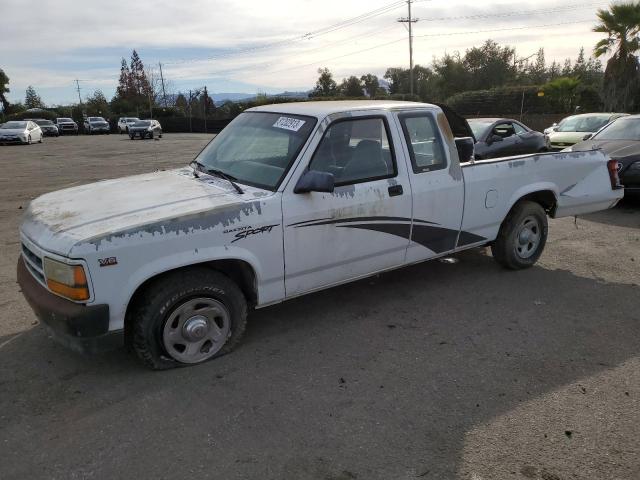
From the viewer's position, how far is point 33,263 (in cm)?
Answer: 366

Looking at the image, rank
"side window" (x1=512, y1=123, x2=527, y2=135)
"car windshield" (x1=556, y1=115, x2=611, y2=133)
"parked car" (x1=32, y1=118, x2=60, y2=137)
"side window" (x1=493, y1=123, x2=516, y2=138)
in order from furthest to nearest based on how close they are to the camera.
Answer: "parked car" (x1=32, y1=118, x2=60, y2=137), "car windshield" (x1=556, y1=115, x2=611, y2=133), "side window" (x1=512, y1=123, x2=527, y2=135), "side window" (x1=493, y1=123, x2=516, y2=138)

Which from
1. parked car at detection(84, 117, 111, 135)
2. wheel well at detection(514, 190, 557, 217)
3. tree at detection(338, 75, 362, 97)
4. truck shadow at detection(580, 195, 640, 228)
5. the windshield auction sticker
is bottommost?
truck shadow at detection(580, 195, 640, 228)

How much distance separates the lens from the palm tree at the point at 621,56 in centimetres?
2118

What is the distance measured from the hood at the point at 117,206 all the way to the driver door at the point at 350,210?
447 mm

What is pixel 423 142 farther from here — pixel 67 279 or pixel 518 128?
pixel 518 128

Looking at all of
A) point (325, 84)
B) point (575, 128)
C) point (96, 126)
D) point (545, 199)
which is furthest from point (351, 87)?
point (545, 199)

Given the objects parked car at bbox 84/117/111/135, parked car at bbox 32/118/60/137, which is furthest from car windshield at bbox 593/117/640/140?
parked car at bbox 84/117/111/135

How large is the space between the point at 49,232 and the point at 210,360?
140 centimetres

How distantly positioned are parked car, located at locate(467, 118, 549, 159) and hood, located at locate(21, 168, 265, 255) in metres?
8.53

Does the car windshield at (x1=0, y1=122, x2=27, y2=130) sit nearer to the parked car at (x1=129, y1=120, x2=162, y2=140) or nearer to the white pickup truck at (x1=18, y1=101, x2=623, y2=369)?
the parked car at (x1=129, y1=120, x2=162, y2=140)

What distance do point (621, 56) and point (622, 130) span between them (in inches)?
619

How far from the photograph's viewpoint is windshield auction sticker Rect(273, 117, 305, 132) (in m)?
4.21

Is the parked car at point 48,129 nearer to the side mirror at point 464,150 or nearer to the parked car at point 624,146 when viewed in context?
the parked car at point 624,146

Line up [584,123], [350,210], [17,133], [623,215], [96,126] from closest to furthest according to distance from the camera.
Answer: [350,210], [623,215], [584,123], [17,133], [96,126]
